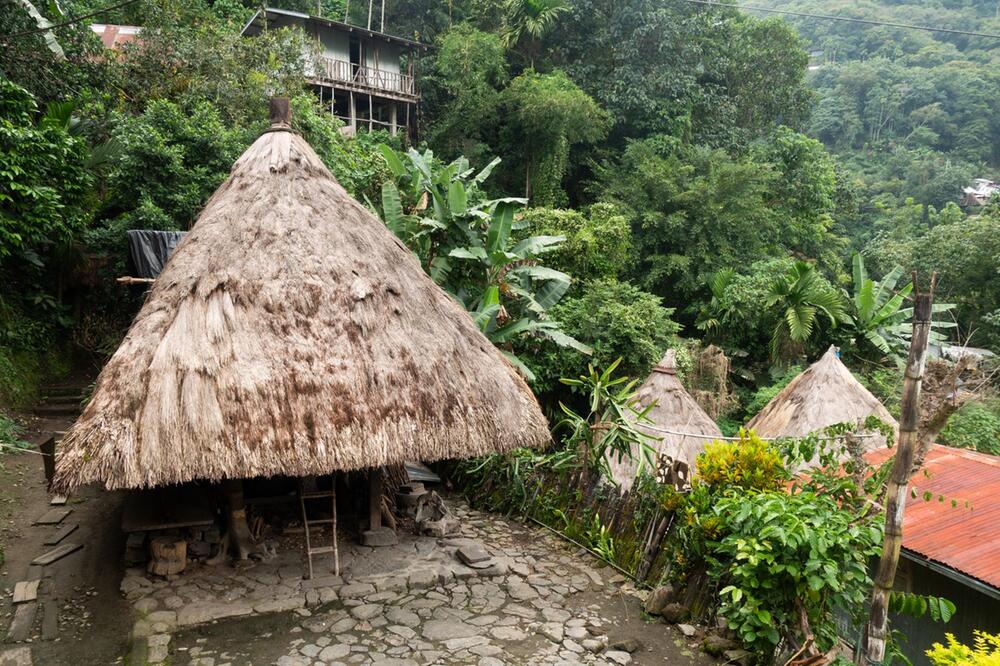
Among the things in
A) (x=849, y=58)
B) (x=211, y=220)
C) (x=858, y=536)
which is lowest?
(x=858, y=536)

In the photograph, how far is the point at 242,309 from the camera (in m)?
6.01

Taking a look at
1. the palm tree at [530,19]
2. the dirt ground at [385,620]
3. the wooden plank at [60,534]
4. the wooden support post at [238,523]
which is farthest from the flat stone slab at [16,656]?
the palm tree at [530,19]

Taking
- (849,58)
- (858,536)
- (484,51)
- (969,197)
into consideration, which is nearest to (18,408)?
(858,536)

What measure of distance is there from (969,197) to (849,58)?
20987 mm

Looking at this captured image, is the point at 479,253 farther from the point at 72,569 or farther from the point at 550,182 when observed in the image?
the point at 550,182

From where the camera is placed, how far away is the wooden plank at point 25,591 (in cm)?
603

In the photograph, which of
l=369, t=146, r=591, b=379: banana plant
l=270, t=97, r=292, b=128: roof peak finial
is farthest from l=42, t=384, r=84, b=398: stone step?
l=270, t=97, r=292, b=128: roof peak finial

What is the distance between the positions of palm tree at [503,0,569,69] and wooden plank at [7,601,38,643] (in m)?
20.0

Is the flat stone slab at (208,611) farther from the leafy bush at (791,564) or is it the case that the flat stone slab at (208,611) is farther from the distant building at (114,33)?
the distant building at (114,33)

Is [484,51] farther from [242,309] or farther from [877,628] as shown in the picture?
[877,628]

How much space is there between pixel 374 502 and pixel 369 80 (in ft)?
64.2

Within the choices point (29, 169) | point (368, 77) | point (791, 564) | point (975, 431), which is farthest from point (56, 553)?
point (368, 77)

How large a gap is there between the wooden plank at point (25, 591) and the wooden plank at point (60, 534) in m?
0.90

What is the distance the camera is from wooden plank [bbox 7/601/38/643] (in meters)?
5.49
